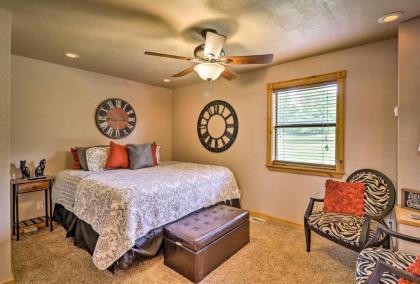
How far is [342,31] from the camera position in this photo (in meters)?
2.28

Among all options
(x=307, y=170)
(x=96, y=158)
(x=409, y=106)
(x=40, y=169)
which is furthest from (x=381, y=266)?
(x=40, y=169)

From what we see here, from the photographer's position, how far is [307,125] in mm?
3135

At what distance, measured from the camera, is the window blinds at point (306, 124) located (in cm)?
294

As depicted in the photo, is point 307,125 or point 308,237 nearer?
point 308,237

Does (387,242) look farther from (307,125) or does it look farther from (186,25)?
(186,25)

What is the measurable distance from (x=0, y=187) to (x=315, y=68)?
3751 mm

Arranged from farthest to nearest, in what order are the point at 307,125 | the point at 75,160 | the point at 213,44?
the point at 75,160 < the point at 307,125 < the point at 213,44

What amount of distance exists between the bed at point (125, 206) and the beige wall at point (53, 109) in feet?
1.62

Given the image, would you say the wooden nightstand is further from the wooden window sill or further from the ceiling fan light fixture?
the wooden window sill

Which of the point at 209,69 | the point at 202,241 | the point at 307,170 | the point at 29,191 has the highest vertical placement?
the point at 209,69

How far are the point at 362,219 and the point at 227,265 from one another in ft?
4.87

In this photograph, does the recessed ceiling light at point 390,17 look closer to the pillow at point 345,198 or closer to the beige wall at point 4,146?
the pillow at point 345,198

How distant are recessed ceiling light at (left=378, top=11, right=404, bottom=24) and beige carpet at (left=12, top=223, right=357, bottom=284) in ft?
7.95

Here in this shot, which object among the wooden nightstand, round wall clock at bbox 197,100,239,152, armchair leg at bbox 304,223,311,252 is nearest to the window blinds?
round wall clock at bbox 197,100,239,152
